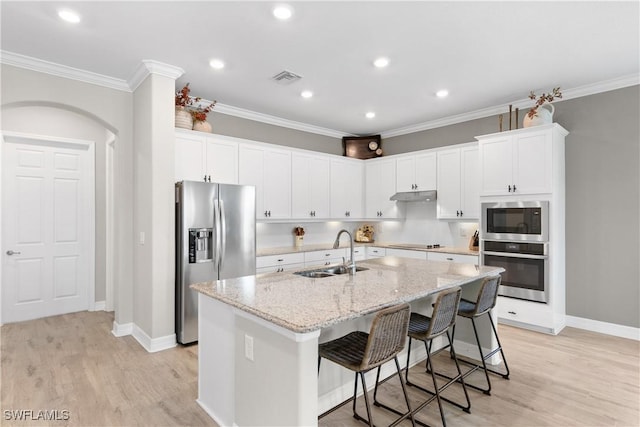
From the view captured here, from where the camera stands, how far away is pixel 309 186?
211 inches

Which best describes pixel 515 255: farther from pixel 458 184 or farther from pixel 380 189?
pixel 380 189

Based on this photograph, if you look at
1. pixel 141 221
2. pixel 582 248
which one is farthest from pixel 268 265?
pixel 582 248

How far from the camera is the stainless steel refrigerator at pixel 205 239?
141 inches

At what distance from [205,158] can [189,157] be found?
196 mm

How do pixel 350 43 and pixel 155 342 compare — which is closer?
pixel 350 43

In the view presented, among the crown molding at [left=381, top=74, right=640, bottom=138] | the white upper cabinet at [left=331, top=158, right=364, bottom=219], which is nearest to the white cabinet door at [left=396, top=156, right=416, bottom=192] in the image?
the crown molding at [left=381, top=74, right=640, bottom=138]

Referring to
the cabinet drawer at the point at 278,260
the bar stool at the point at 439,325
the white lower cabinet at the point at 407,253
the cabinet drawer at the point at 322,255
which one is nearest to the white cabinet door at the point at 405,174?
the white lower cabinet at the point at 407,253

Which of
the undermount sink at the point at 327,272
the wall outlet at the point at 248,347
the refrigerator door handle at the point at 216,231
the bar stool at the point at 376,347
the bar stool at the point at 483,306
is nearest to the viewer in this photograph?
the bar stool at the point at 376,347

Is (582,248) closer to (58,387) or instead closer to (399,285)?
(399,285)

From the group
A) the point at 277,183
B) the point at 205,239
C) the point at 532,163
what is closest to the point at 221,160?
the point at 277,183

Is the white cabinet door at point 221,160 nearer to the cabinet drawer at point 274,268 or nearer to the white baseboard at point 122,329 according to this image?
the cabinet drawer at point 274,268

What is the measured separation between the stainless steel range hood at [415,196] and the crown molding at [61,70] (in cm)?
397

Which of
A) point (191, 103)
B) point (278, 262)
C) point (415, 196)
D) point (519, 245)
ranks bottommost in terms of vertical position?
point (278, 262)

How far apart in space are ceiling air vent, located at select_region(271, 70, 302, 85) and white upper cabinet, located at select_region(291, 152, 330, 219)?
1.44m
